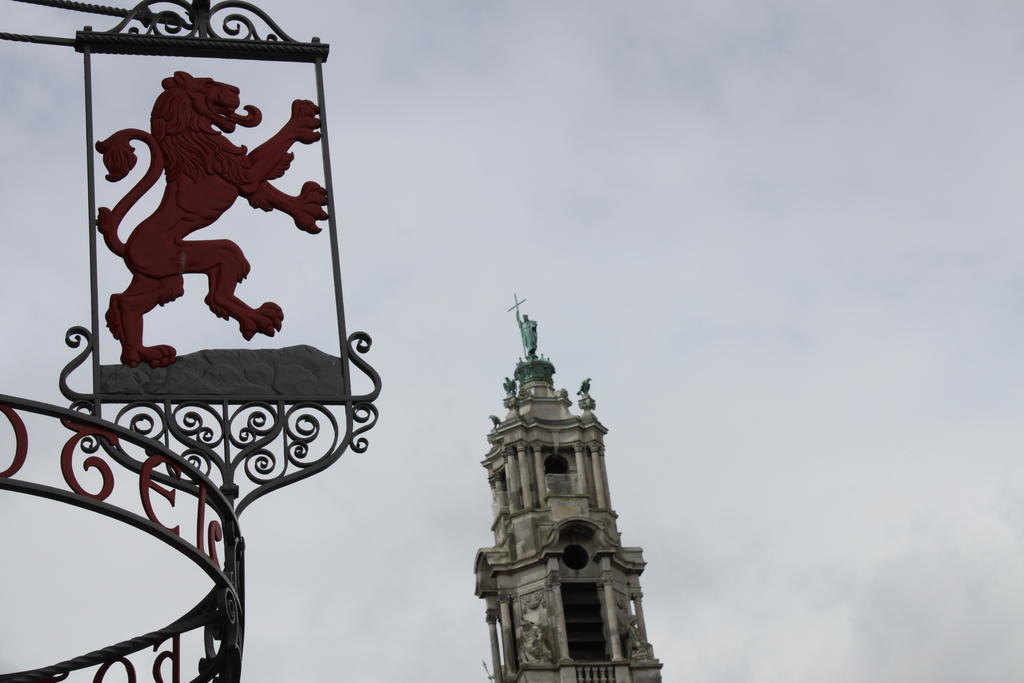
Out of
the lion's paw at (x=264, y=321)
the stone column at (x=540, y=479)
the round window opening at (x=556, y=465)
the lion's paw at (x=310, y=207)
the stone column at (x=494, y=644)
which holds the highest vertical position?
the round window opening at (x=556, y=465)

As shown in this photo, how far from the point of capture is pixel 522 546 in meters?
70.7

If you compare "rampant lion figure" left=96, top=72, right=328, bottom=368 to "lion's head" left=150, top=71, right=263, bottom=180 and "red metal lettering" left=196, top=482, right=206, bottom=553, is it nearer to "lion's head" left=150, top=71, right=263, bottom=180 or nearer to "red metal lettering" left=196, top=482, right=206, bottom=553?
"lion's head" left=150, top=71, right=263, bottom=180

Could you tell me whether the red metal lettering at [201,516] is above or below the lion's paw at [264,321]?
below

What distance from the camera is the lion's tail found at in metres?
11.1

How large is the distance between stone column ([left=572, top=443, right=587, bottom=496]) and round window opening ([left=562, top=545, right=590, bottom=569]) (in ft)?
7.88

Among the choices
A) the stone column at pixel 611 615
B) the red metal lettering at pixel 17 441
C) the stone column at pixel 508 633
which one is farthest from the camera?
the stone column at pixel 508 633

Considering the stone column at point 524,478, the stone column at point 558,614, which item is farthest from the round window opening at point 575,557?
the stone column at point 524,478

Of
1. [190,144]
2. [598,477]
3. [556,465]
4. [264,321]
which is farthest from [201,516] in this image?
[556,465]

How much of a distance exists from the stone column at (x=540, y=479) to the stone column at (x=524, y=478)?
0.33 m

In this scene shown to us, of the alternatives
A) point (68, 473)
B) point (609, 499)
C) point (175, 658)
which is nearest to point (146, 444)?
point (68, 473)

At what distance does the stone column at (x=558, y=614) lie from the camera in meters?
67.0

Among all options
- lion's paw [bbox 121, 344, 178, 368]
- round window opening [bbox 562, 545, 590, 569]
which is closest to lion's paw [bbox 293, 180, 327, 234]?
lion's paw [bbox 121, 344, 178, 368]

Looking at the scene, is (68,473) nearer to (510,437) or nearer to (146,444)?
(146,444)

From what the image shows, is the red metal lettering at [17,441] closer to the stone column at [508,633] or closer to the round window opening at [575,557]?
the stone column at [508,633]
